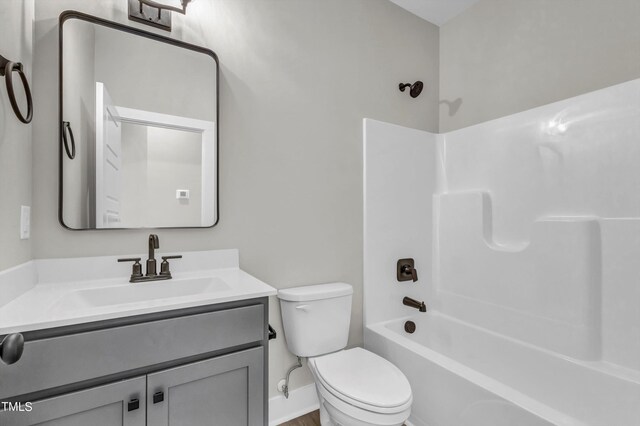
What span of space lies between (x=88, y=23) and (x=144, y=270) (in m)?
1.05

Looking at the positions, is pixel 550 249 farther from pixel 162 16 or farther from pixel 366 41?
pixel 162 16

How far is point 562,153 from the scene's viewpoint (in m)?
1.69

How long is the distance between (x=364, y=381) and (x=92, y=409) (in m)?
1.02

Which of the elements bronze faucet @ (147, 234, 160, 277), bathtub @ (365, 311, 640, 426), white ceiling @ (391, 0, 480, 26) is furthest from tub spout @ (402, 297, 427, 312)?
white ceiling @ (391, 0, 480, 26)

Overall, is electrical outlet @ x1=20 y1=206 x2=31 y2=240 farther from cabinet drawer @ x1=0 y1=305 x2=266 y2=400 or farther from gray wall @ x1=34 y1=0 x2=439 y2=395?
cabinet drawer @ x1=0 y1=305 x2=266 y2=400

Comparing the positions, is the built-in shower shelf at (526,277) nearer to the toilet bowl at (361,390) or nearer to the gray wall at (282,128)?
the gray wall at (282,128)

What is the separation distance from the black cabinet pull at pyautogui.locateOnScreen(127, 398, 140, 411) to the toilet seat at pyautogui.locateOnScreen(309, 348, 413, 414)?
0.77 metres

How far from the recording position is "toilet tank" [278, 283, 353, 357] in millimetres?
1641

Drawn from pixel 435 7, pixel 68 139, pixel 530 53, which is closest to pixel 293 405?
pixel 68 139

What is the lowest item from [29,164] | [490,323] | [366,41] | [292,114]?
[490,323]

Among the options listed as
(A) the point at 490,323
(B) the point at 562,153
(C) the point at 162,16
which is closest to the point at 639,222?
(B) the point at 562,153

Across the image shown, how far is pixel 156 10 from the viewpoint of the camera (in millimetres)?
1404

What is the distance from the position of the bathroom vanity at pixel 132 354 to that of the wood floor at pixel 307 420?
2.24 feet

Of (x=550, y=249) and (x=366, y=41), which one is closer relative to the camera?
(x=550, y=249)
